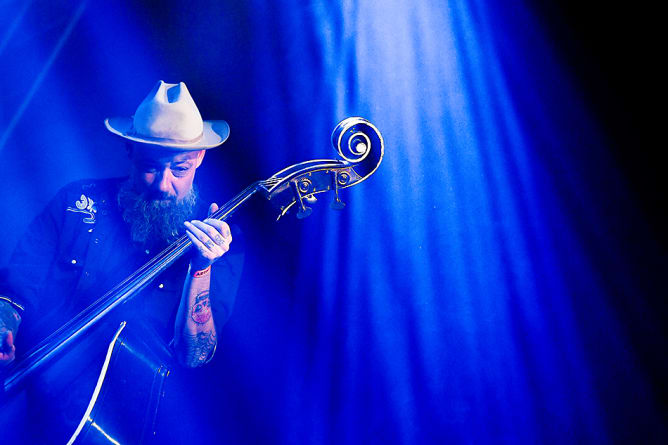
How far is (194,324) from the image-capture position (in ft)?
4.39

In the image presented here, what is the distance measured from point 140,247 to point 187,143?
50 centimetres

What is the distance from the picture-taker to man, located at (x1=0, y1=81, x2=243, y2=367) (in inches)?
53.2

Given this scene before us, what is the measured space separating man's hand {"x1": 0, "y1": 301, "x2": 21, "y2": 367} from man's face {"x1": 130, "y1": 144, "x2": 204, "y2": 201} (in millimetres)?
661

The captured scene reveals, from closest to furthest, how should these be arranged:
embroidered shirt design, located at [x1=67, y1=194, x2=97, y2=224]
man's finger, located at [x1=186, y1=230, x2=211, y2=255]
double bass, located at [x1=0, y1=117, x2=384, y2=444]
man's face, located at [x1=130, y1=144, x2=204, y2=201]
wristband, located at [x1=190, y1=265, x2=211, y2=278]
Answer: double bass, located at [x1=0, y1=117, x2=384, y2=444] < man's finger, located at [x1=186, y1=230, x2=211, y2=255] < wristband, located at [x1=190, y1=265, x2=211, y2=278] < man's face, located at [x1=130, y1=144, x2=204, y2=201] < embroidered shirt design, located at [x1=67, y1=194, x2=97, y2=224]

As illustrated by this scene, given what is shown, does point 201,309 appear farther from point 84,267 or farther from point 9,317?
point 9,317

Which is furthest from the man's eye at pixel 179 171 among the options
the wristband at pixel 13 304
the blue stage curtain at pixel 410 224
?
the wristband at pixel 13 304

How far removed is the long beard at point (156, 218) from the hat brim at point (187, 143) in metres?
0.24

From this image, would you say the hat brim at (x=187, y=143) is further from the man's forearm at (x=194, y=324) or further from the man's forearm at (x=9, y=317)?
the man's forearm at (x=9, y=317)

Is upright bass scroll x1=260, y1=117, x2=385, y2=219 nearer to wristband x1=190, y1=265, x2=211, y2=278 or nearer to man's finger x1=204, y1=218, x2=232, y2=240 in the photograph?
man's finger x1=204, y1=218, x2=232, y2=240

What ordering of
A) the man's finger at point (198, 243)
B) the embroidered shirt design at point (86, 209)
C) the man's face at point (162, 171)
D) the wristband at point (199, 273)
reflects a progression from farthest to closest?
the embroidered shirt design at point (86, 209)
the man's face at point (162, 171)
the wristband at point (199, 273)
the man's finger at point (198, 243)

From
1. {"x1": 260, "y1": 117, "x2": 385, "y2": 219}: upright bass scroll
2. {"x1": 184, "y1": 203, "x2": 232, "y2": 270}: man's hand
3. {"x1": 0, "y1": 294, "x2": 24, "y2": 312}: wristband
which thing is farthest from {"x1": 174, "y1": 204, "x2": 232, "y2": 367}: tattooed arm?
{"x1": 0, "y1": 294, "x2": 24, "y2": 312}: wristband

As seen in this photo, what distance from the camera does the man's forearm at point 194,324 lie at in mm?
1301

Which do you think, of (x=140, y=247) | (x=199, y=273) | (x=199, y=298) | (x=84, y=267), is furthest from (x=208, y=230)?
(x=84, y=267)

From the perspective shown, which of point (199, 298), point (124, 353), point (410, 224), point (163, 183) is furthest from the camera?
point (410, 224)
